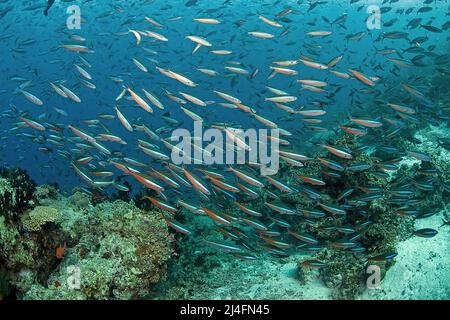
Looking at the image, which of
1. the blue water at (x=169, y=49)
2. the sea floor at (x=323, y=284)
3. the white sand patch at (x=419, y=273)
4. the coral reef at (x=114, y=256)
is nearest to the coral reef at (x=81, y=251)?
the coral reef at (x=114, y=256)

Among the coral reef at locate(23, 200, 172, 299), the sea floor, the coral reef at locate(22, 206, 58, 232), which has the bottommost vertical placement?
the sea floor

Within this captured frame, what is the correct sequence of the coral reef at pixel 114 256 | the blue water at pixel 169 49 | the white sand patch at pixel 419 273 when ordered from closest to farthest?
the coral reef at pixel 114 256
the white sand patch at pixel 419 273
the blue water at pixel 169 49

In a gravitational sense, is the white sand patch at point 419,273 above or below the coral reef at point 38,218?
below

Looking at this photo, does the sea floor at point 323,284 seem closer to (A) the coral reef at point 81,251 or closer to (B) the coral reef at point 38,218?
(A) the coral reef at point 81,251

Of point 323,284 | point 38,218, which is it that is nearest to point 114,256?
point 38,218

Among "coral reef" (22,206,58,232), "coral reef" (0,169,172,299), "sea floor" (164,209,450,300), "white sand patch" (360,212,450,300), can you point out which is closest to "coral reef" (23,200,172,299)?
"coral reef" (0,169,172,299)

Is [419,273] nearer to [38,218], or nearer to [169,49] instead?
[38,218]

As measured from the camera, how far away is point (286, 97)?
23.5 ft

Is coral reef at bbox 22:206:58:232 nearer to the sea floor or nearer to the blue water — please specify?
the sea floor
